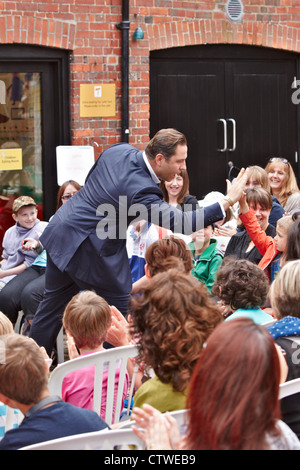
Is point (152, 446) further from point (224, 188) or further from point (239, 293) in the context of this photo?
point (224, 188)

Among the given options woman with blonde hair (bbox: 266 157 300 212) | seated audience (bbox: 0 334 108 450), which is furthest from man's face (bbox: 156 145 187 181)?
woman with blonde hair (bbox: 266 157 300 212)

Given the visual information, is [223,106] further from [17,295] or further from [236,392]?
[236,392]

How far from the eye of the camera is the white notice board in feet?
26.5

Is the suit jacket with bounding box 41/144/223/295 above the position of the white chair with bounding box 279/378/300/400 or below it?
above

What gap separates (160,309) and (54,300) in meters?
2.54

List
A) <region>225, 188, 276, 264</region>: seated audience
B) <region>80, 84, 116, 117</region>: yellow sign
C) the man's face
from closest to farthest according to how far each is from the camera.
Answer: the man's face
<region>225, 188, 276, 264</region>: seated audience
<region>80, 84, 116, 117</region>: yellow sign

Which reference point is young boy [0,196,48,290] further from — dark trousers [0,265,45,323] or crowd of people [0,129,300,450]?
dark trousers [0,265,45,323]

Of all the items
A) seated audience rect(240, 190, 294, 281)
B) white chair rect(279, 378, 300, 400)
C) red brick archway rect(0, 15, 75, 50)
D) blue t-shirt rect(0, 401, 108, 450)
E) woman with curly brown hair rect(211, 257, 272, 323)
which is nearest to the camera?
blue t-shirt rect(0, 401, 108, 450)

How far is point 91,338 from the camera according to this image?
3.77 meters

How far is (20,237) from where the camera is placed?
6.76 meters

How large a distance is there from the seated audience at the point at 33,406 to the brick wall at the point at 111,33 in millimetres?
5588

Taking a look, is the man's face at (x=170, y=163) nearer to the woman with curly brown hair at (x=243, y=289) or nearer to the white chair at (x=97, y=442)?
the woman with curly brown hair at (x=243, y=289)

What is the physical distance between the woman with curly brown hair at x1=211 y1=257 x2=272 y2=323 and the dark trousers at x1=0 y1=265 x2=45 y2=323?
7.89 feet

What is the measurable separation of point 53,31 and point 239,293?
475 cm
